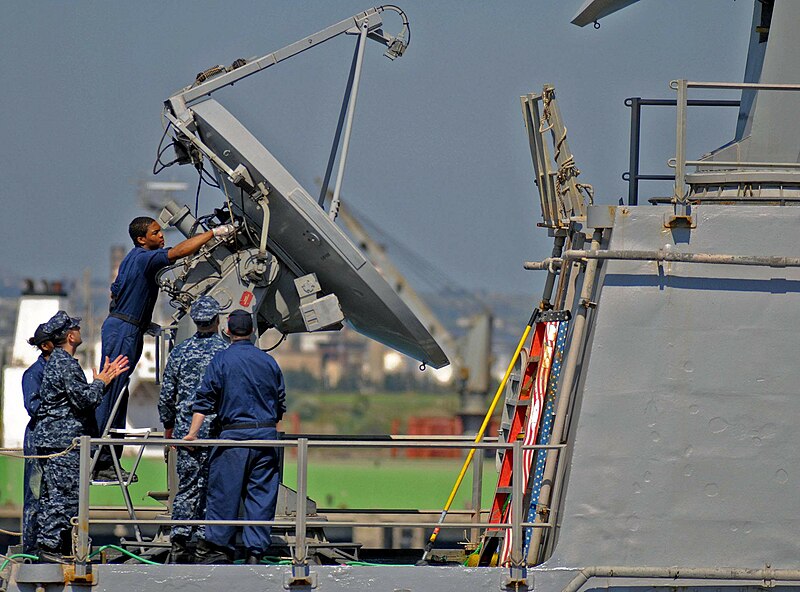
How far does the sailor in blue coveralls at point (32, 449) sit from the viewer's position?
10.4 metres

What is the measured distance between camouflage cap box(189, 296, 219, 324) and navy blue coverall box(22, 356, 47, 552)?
129cm

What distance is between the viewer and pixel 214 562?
9602 mm

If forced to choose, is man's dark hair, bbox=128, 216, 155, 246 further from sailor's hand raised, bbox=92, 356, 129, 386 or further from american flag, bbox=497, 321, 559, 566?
american flag, bbox=497, 321, 559, 566

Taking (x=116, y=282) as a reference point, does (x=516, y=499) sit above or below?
below

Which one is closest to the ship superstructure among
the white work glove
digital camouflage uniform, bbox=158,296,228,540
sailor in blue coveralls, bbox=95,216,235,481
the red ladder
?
digital camouflage uniform, bbox=158,296,228,540

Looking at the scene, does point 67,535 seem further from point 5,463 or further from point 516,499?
point 5,463

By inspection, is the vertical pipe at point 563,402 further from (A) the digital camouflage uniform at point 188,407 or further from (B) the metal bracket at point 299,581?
(A) the digital camouflage uniform at point 188,407

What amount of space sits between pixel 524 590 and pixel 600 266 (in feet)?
7.18

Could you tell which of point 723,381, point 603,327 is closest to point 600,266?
point 603,327

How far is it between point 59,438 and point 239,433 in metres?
1.54

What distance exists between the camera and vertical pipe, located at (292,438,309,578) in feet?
28.9

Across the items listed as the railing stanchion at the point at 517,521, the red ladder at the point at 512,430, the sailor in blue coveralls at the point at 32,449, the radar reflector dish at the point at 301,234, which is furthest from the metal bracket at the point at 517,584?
the sailor in blue coveralls at the point at 32,449

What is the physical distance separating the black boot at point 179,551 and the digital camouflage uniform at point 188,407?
1.4 inches

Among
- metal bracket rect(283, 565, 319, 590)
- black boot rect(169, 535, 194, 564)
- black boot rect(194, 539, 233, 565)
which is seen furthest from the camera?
black boot rect(169, 535, 194, 564)
